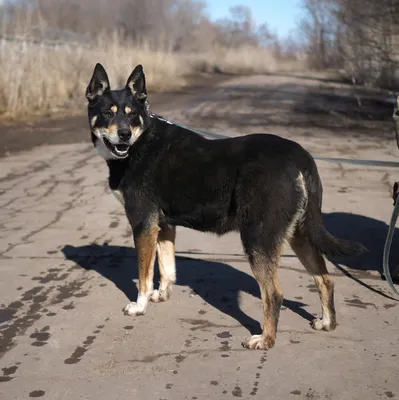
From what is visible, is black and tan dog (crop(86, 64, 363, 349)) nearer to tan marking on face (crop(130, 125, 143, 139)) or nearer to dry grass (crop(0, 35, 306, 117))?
tan marking on face (crop(130, 125, 143, 139))

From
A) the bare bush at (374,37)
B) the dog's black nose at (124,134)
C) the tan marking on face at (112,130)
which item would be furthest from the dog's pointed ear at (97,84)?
the bare bush at (374,37)

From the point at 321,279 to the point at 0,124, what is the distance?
12.8m

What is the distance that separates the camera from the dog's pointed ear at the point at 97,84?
5.31 m

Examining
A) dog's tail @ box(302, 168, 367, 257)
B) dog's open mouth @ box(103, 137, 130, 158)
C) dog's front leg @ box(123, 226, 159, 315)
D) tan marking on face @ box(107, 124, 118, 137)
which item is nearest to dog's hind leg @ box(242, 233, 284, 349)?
dog's tail @ box(302, 168, 367, 257)

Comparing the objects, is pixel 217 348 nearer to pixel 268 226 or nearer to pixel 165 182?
pixel 268 226

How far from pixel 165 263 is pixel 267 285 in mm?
1307

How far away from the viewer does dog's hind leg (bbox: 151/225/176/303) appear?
17.9 feet

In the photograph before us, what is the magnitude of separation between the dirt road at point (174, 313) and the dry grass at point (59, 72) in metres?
7.15

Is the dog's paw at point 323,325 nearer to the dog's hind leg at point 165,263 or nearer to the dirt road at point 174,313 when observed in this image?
the dirt road at point 174,313

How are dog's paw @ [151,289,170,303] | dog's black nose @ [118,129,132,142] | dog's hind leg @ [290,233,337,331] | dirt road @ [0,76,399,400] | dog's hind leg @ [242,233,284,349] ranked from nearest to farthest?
dirt road @ [0,76,399,400], dog's hind leg @ [242,233,284,349], dog's hind leg @ [290,233,337,331], dog's black nose @ [118,129,132,142], dog's paw @ [151,289,170,303]

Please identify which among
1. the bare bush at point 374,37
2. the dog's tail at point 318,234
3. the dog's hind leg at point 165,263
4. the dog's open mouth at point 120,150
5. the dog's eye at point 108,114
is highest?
the bare bush at point 374,37

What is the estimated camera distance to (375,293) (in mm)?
5543

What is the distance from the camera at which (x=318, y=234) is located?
14.8 ft

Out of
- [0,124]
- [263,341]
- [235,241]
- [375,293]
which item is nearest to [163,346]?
[263,341]
